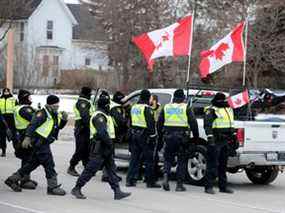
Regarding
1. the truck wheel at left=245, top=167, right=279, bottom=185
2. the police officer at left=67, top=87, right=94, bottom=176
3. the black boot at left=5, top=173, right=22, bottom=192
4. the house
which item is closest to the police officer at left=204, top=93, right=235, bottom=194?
the truck wheel at left=245, top=167, right=279, bottom=185

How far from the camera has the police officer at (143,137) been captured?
12914mm

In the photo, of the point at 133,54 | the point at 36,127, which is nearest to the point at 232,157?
the point at 36,127

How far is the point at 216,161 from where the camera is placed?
41.7ft

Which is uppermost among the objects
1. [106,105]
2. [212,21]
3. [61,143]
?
[212,21]

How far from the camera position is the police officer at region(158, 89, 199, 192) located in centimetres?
1272

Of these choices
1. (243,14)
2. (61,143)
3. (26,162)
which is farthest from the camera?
(243,14)

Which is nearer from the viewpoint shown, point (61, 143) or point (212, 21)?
point (61, 143)

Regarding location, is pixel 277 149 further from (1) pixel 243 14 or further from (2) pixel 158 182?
(1) pixel 243 14

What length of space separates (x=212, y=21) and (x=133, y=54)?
488 cm

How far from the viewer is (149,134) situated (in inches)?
511

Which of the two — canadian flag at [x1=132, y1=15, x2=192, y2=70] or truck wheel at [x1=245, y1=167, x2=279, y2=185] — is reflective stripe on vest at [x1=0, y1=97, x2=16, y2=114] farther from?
truck wheel at [x1=245, y1=167, x2=279, y2=185]

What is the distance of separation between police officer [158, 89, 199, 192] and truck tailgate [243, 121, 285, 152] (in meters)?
0.93

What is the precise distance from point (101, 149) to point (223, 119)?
249 cm

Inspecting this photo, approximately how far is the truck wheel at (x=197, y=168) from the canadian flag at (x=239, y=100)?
3.26 ft
